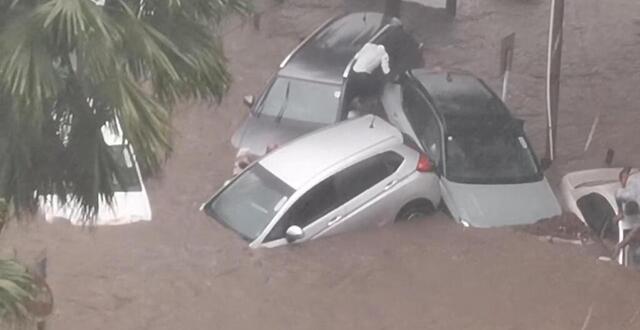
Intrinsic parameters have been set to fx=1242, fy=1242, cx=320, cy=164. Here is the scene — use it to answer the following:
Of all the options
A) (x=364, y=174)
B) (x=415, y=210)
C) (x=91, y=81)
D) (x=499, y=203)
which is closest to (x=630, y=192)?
(x=499, y=203)

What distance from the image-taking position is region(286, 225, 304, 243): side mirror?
496 inches

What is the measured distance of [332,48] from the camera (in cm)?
1659

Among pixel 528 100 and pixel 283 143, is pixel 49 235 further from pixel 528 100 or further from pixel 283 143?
pixel 528 100

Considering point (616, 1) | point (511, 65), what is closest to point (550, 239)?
point (511, 65)

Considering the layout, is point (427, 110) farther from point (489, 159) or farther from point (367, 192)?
point (367, 192)

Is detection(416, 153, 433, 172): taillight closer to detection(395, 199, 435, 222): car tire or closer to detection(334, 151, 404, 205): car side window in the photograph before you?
detection(334, 151, 404, 205): car side window

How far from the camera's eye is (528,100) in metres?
18.9

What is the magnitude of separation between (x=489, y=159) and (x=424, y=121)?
0.99m

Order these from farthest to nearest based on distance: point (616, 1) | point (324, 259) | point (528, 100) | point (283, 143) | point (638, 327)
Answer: point (616, 1) → point (528, 100) → point (283, 143) → point (324, 259) → point (638, 327)

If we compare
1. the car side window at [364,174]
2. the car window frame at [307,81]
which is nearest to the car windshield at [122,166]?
the car side window at [364,174]

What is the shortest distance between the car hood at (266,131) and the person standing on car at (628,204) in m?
4.02

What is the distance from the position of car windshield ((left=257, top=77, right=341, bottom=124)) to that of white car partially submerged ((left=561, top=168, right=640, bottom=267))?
313cm

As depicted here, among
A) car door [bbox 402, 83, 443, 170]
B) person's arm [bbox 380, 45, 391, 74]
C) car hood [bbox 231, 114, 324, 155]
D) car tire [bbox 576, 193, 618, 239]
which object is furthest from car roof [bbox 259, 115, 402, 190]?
car tire [bbox 576, 193, 618, 239]

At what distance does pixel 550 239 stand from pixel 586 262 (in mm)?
501
